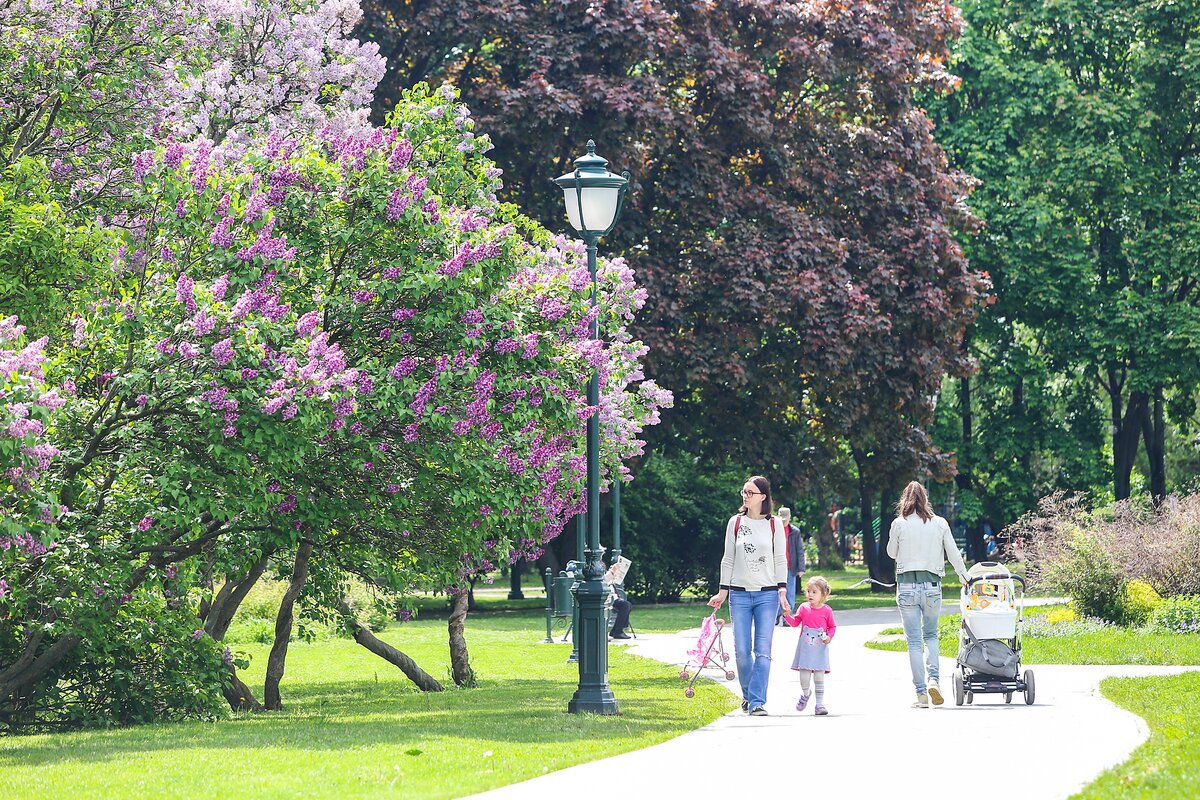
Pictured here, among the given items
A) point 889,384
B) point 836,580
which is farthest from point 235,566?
point 836,580

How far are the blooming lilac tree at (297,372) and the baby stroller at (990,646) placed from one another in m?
3.99

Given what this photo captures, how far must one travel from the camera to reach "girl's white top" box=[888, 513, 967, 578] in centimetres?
1406

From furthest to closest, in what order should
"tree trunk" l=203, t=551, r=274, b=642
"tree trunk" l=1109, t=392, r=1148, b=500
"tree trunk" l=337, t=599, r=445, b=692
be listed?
"tree trunk" l=1109, t=392, r=1148, b=500 < "tree trunk" l=337, t=599, r=445, b=692 < "tree trunk" l=203, t=551, r=274, b=642

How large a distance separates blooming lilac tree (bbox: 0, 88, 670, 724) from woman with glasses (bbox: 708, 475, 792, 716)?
2.25 metres

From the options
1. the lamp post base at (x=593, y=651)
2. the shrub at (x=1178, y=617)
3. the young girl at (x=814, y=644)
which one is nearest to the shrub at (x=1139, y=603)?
the shrub at (x=1178, y=617)

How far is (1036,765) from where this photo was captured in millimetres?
9875

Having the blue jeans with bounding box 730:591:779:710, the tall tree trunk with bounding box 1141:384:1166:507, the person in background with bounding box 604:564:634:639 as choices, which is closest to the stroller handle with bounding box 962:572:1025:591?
the blue jeans with bounding box 730:591:779:710

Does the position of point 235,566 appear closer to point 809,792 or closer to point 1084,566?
point 809,792

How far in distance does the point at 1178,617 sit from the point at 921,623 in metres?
8.78

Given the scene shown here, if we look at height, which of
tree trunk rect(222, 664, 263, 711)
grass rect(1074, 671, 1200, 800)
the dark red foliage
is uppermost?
the dark red foliage

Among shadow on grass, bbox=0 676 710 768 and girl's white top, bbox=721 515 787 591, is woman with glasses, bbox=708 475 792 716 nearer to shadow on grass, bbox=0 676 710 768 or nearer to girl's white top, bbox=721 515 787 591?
girl's white top, bbox=721 515 787 591

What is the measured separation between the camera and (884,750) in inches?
428

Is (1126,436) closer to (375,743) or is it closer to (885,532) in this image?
(885,532)

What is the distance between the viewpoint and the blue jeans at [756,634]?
44.3 ft
